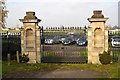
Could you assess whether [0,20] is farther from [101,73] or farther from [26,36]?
[101,73]

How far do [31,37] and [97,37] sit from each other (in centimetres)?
388

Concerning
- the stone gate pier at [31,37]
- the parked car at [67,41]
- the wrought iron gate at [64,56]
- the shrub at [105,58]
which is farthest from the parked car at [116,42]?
the stone gate pier at [31,37]

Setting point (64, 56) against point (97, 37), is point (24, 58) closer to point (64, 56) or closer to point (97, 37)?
point (97, 37)

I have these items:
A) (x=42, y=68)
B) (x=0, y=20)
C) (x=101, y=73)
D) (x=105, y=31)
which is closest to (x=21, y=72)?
(x=42, y=68)

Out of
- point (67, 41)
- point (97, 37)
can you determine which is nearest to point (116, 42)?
point (67, 41)

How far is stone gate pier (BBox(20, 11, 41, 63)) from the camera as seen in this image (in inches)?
728

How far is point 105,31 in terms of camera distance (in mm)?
18047

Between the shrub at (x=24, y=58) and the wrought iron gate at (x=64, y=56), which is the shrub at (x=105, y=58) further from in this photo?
the shrub at (x=24, y=58)

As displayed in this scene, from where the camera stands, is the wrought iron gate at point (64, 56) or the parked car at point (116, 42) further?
the parked car at point (116, 42)

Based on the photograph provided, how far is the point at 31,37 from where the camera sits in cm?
1864

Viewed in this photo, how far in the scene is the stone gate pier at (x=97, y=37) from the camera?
59.1 feet

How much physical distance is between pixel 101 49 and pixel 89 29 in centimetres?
134

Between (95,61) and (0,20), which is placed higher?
(0,20)

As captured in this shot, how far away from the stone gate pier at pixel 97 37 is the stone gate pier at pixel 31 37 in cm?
307
